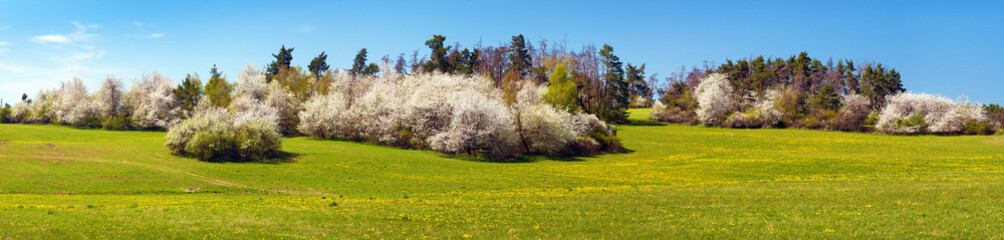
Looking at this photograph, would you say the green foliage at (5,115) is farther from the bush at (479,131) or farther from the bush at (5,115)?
the bush at (479,131)

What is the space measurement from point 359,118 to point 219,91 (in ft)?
145

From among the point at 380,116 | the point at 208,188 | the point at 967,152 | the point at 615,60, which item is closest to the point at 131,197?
the point at 208,188

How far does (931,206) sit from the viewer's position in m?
24.3

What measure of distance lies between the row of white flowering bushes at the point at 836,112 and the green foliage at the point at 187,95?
90.7m

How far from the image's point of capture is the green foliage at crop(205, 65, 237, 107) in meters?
103

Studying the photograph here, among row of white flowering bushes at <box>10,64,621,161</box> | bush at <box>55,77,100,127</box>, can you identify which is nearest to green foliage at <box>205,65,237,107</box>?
row of white flowering bushes at <box>10,64,621,161</box>

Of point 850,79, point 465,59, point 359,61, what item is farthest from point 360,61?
point 850,79

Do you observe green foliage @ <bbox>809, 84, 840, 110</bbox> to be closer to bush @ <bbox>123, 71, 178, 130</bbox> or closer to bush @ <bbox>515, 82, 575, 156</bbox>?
bush @ <bbox>515, 82, 575, 156</bbox>

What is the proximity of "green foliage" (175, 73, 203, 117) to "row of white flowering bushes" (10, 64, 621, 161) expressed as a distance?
823 mm

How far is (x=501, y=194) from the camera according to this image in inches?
1351

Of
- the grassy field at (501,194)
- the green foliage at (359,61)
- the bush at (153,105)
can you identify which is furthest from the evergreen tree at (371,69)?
the grassy field at (501,194)

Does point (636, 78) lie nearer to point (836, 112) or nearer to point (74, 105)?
point (836, 112)

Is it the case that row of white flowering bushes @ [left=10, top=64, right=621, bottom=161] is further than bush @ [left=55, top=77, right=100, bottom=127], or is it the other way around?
bush @ [left=55, top=77, right=100, bottom=127]

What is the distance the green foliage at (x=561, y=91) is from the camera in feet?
305
